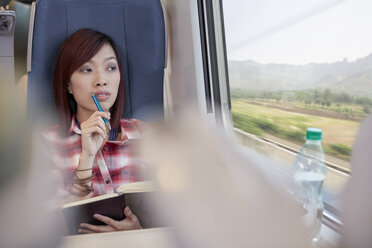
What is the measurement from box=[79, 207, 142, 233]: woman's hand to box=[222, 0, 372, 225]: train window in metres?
0.40

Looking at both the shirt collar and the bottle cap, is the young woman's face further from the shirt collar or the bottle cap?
the bottle cap

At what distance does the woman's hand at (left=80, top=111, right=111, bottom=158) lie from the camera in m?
1.16

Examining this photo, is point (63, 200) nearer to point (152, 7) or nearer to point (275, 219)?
point (152, 7)

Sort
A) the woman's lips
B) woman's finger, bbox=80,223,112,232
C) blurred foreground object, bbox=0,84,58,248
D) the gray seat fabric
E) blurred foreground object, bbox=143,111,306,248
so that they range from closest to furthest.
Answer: blurred foreground object, bbox=143,111,306,248
blurred foreground object, bbox=0,84,58,248
woman's finger, bbox=80,223,112,232
the gray seat fabric
the woman's lips

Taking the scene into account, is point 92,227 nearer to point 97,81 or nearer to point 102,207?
point 102,207

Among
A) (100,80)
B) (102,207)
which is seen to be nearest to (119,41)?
(100,80)

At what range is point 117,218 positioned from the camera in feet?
3.31

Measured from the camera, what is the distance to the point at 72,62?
1146mm

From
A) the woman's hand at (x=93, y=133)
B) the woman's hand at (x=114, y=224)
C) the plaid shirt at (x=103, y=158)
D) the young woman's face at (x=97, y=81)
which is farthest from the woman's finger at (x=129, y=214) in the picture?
the young woman's face at (x=97, y=81)

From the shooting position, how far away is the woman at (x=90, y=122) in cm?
113

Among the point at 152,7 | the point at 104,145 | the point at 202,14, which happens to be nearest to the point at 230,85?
the point at 202,14

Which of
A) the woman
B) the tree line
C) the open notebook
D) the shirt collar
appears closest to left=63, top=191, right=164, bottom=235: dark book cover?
the open notebook

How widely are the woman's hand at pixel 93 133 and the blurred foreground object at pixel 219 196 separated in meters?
0.93

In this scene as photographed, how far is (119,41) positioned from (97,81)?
151 millimetres
